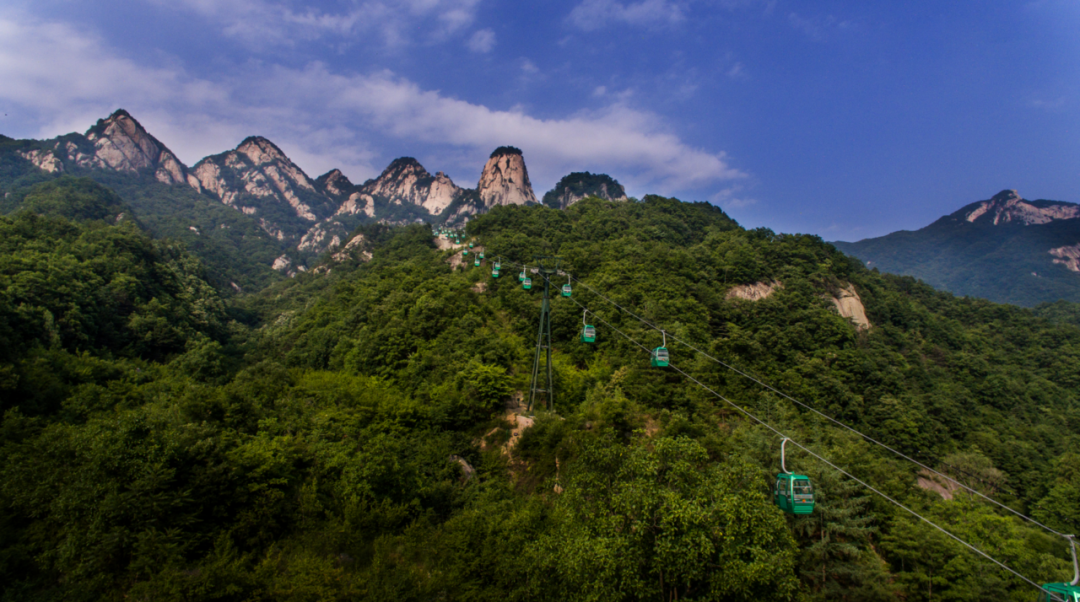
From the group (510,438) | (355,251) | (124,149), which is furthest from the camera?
(124,149)

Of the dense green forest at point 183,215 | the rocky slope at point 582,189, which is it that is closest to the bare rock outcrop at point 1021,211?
the rocky slope at point 582,189

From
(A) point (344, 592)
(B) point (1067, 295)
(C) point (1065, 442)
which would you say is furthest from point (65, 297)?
(B) point (1067, 295)

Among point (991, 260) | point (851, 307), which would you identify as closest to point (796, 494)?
point (851, 307)

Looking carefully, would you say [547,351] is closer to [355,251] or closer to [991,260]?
[355,251]

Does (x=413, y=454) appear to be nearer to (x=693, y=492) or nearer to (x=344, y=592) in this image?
(x=344, y=592)

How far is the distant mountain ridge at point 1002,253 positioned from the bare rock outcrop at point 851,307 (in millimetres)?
106665

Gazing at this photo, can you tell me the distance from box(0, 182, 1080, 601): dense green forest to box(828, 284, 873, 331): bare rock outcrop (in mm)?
1716

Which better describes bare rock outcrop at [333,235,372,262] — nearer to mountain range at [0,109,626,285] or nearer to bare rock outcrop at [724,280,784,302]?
mountain range at [0,109,626,285]

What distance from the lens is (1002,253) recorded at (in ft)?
504

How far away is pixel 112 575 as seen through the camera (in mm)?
12164

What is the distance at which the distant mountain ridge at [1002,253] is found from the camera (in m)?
134

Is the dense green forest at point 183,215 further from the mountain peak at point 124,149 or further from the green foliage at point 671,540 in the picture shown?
the green foliage at point 671,540

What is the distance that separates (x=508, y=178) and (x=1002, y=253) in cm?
17549

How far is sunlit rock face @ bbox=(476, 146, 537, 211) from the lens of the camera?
6294 inches
